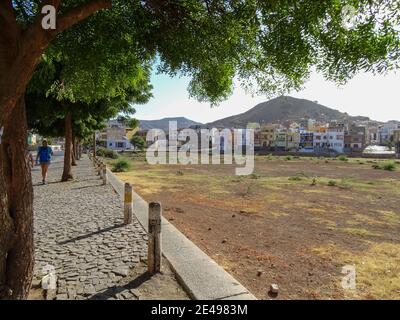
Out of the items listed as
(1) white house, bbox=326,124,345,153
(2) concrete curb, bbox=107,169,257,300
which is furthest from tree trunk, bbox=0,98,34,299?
(1) white house, bbox=326,124,345,153

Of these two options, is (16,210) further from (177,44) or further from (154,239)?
(177,44)

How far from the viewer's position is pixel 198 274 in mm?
4984

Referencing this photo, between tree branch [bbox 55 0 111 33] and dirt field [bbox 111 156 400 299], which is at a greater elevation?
tree branch [bbox 55 0 111 33]

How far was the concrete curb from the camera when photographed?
14.1ft

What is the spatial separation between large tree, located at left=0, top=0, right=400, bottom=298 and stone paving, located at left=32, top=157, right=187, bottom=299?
1.04m

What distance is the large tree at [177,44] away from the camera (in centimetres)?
354

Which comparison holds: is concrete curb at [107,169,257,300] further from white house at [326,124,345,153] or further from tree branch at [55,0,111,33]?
white house at [326,124,345,153]

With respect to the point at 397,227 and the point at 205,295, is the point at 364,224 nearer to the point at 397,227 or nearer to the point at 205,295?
the point at 397,227

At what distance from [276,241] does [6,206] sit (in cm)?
681

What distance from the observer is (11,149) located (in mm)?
3793

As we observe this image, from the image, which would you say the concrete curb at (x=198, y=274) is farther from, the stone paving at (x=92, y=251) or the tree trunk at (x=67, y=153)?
the tree trunk at (x=67, y=153)

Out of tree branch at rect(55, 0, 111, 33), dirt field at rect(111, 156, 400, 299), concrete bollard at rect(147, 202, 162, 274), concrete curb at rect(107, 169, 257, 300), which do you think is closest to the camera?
tree branch at rect(55, 0, 111, 33)

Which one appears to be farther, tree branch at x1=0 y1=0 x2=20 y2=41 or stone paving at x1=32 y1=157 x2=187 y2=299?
stone paving at x1=32 y1=157 x2=187 y2=299

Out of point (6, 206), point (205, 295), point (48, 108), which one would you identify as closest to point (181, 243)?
point (205, 295)
